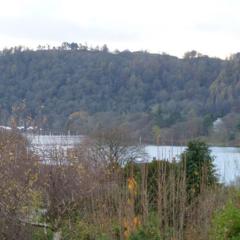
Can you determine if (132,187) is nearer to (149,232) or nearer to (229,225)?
(149,232)

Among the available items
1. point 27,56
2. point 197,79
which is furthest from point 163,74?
point 27,56

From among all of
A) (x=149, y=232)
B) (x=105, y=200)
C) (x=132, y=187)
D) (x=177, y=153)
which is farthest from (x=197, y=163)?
(x=149, y=232)

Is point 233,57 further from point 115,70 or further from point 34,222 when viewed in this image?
point 34,222

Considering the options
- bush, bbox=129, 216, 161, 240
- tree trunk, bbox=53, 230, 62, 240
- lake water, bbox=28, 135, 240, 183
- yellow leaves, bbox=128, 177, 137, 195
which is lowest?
tree trunk, bbox=53, 230, 62, 240

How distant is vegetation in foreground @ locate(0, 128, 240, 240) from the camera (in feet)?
29.9

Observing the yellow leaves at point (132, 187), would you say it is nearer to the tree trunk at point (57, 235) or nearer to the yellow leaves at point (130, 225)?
the yellow leaves at point (130, 225)

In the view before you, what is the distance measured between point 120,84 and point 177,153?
21.0 meters

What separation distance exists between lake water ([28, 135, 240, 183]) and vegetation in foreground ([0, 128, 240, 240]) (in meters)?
0.20

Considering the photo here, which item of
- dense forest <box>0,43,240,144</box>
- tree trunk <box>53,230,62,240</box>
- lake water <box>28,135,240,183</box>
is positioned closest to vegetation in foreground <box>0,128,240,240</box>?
tree trunk <box>53,230,62,240</box>

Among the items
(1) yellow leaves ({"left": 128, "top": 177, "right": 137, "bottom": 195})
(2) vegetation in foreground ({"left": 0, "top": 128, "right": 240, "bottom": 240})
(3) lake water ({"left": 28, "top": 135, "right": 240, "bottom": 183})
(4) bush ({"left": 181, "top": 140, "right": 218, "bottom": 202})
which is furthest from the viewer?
(4) bush ({"left": 181, "top": 140, "right": 218, "bottom": 202})

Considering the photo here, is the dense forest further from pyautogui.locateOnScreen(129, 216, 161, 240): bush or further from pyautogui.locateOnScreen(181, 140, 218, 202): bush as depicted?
pyautogui.locateOnScreen(129, 216, 161, 240): bush

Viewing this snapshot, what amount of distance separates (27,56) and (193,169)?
20.1 m

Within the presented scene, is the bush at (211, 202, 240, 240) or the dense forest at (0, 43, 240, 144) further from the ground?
the dense forest at (0, 43, 240, 144)

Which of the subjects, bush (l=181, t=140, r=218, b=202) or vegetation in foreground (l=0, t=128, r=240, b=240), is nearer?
vegetation in foreground (l=0, t=128, r=240, b=240)
